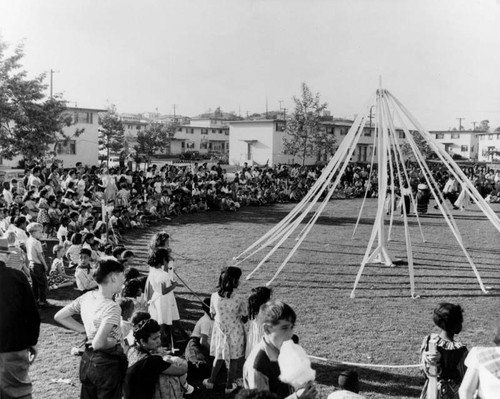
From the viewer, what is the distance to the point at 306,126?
3875 centimetres

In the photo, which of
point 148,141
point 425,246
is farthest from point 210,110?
point 425,246

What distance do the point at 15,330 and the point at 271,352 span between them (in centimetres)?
197

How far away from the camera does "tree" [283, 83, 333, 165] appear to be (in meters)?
38.3

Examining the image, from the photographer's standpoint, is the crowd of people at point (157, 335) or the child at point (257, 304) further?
the child at point (257, 304)

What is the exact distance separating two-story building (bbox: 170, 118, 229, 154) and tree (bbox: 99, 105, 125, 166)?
603 inches

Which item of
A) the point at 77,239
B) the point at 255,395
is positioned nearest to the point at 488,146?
the point at 77,239

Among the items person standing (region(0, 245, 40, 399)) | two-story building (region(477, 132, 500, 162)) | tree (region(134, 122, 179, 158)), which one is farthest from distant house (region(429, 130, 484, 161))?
person standing (region(0, 245, 40, 399))

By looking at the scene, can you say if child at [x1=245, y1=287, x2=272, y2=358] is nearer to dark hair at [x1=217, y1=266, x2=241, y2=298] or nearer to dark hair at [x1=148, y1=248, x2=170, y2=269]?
dark hair at [x1=217, y1=266, x2=241, y2=298]

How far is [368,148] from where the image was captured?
50.6 metres

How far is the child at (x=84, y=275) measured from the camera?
24.9ft

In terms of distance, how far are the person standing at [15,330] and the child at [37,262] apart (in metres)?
3.73

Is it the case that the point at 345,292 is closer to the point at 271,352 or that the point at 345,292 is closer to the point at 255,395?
the point at 271,352

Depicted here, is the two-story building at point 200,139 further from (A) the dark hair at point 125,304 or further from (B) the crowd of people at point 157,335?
(A) the dark hair at point 125,304

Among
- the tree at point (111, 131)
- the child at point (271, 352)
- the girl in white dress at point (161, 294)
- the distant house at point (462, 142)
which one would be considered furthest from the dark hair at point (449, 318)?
the distant house at point (462, 142)
